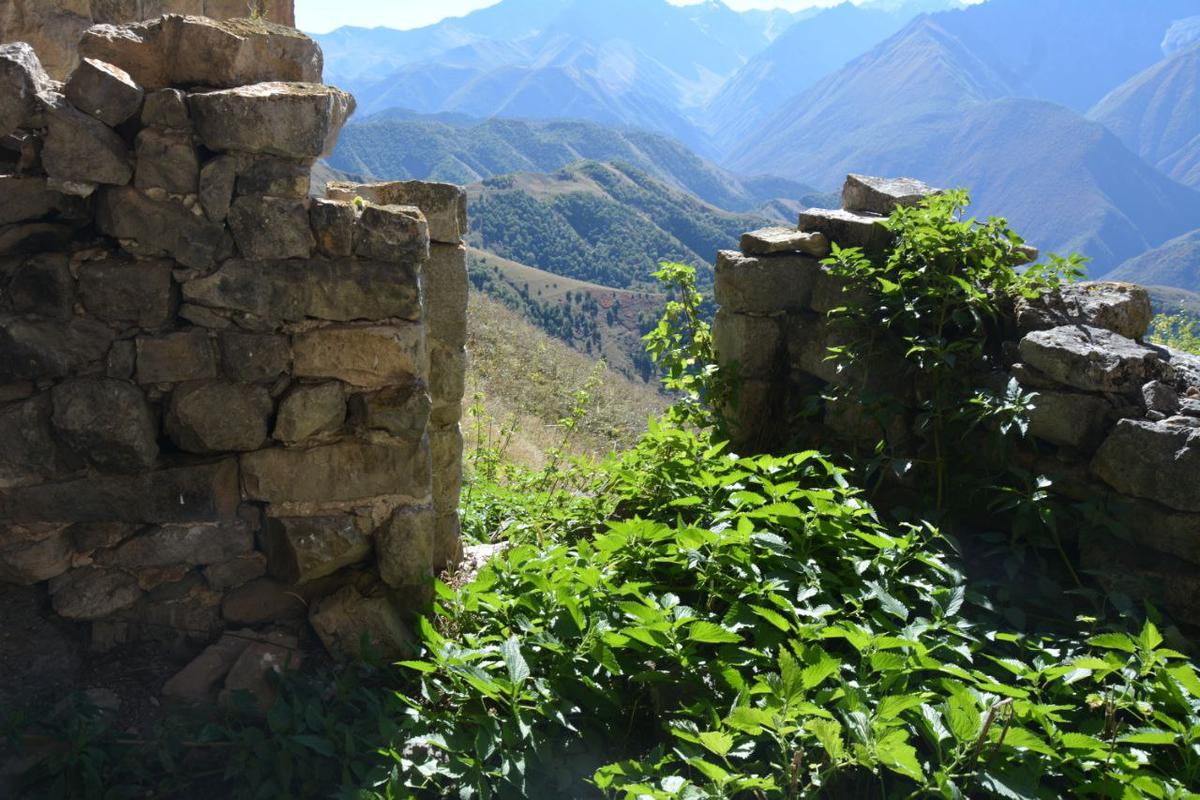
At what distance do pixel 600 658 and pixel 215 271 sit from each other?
179 centimetres

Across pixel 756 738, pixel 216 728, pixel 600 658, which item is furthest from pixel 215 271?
pixel 756 738

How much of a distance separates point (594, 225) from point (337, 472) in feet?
259

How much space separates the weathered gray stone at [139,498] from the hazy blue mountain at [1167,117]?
612 feet

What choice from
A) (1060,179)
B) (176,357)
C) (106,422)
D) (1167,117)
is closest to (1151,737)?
(176,357)

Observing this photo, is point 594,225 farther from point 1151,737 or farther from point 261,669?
point 1151,737

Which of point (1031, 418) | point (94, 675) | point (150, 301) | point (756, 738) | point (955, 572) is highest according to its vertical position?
point (150, 301)

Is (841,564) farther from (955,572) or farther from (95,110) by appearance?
(95,110)

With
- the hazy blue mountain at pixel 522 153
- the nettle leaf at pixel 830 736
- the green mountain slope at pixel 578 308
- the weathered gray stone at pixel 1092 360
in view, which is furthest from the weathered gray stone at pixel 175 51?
the hazy blue mountain at pixel 522 153

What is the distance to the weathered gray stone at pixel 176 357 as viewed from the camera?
312 cm

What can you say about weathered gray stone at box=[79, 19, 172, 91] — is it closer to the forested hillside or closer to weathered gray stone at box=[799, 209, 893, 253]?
weathered gray stone at box=[799, 209, 893, 253]

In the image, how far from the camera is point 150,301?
3.10 metres

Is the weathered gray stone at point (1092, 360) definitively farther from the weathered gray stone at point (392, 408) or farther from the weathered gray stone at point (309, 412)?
the weathered gray stone at point (309, 412)

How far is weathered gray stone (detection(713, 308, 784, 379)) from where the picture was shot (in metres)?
4.85

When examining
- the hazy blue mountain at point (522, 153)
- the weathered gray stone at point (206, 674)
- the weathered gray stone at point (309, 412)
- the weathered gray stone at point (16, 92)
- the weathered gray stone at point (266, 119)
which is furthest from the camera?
the hazy blue mountain at point (522, 153)
